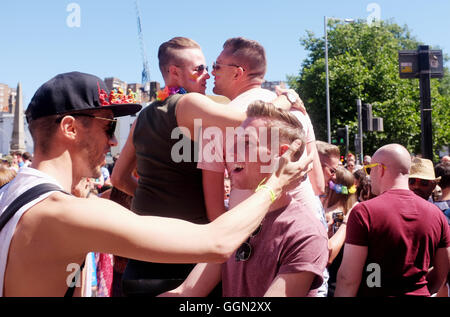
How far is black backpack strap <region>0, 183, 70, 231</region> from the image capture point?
4.58 feet

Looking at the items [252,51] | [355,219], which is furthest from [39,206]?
[355,219]

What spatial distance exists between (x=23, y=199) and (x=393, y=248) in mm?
2306

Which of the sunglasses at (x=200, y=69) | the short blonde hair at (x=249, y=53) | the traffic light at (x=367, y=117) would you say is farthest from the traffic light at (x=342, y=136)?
the sunglasses at (x=200, y=69)

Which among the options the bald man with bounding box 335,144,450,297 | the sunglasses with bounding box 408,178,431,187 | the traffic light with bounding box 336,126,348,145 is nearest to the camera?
the bald man with bounding box 335,144,450,297

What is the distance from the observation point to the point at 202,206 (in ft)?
7.61

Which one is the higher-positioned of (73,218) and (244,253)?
(73,218)

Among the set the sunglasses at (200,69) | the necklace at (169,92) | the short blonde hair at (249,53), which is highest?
the short blonde hair at (249,53)

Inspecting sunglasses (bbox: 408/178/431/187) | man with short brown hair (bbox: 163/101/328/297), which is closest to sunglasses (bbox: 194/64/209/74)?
man with short brown hair (bbox: 163/101/328/297)

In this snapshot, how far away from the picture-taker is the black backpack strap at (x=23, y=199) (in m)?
1.40

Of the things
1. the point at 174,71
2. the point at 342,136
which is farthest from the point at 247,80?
the point at 342,136

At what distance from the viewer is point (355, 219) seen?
2.98 meters

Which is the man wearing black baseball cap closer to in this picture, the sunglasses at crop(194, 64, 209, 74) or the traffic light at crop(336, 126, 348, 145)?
the sunglasses at crop(194, 64, 209, 74)

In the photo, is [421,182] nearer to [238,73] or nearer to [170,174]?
[238,73]

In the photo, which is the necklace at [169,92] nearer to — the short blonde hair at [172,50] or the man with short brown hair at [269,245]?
the short blonde hair at [172,50]
